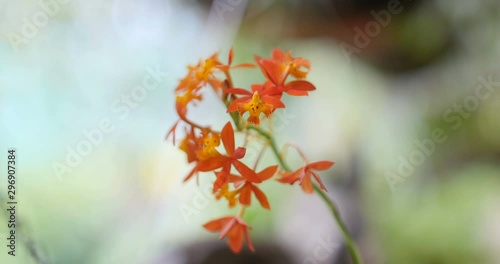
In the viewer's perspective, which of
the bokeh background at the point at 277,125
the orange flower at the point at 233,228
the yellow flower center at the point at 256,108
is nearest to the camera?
the yellow flower center at the point at 256,108

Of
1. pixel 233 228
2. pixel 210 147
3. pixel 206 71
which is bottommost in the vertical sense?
pixel 233 228

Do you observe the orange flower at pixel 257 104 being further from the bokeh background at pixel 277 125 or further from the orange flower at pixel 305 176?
the bokeh background at pixel 277 125

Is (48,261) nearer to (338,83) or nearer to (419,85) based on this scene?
(338,83)

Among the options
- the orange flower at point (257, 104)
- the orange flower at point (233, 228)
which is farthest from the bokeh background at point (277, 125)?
the orange flower at point (257, 104)

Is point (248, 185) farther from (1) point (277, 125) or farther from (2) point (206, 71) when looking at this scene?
(1) point (277, 125)

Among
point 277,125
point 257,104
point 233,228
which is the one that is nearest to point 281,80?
point 257,104

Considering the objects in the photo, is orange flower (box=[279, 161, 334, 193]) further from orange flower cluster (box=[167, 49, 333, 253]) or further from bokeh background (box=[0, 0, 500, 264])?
bokeh background (box=[0, 0, 500, 264])

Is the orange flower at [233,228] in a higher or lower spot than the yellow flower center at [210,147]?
lower
